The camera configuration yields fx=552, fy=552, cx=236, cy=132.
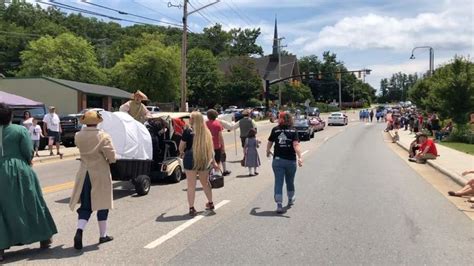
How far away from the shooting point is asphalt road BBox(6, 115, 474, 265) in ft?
22.0

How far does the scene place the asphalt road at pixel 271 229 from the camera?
671cm

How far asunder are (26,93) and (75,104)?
179 inches

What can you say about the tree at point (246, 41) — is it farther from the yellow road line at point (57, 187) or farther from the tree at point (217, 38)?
the yellow road line at point (57, 187)

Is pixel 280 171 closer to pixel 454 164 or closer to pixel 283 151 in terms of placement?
pixel 283 151

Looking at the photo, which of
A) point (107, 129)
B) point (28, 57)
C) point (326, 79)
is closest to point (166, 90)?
point (28, 57)

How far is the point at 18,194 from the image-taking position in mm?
6383

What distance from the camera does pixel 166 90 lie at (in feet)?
221

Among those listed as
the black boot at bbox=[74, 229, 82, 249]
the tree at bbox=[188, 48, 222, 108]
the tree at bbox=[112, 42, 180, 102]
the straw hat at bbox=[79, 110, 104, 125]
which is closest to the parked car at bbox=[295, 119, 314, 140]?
the straw hat at bbox=[79, 110, 104, 125]

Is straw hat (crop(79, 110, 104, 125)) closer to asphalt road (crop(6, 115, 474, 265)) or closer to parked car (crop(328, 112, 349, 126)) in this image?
asphalt road (crop(6, 115, 474, 265))

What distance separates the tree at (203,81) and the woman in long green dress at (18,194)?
80043 mm

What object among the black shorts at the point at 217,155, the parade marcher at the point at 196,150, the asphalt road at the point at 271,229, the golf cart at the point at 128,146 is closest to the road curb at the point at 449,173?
the asphalt road at the point at 271,229

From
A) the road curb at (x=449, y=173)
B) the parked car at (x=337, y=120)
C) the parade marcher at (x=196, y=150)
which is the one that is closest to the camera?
the parade marcher at (x=196, y=150)

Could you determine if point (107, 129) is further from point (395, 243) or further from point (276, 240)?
point (395, 243)

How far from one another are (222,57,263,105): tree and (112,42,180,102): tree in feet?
75.0
